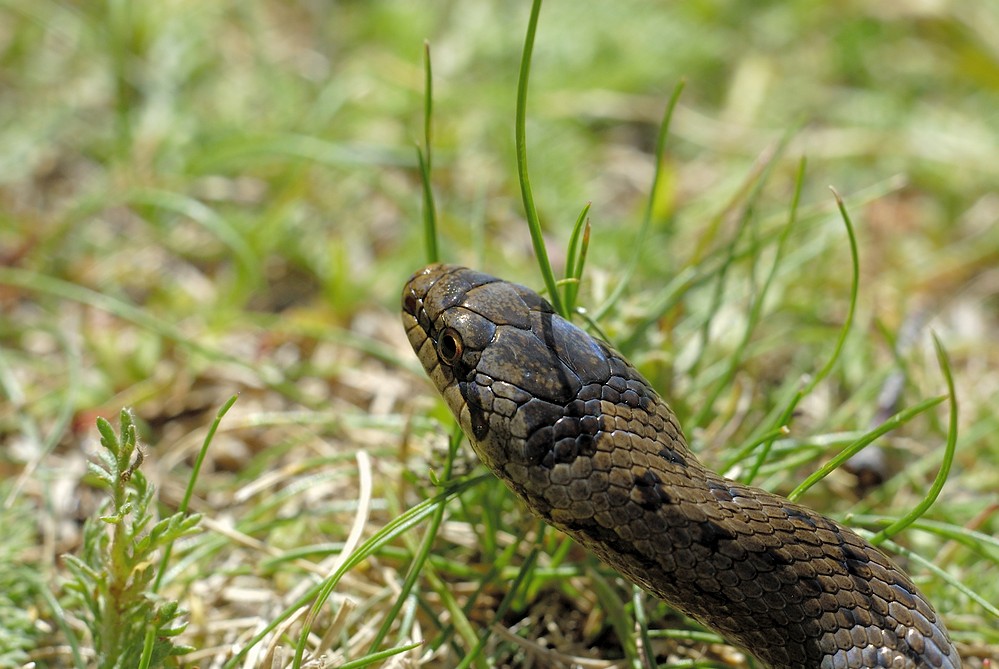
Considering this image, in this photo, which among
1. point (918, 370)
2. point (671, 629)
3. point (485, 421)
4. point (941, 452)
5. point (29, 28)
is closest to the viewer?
point (485, 421)

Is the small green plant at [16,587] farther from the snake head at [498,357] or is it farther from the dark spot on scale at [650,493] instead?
the dark spot on scale at [650,493]

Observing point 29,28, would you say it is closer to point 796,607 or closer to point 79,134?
point 79,134

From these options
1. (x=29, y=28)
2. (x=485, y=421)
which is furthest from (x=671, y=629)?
(x=29, y=28)

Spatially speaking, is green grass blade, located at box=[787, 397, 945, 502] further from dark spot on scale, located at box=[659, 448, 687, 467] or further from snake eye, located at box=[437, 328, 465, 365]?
snake eye, located at box=[437, 328, 465, 365]

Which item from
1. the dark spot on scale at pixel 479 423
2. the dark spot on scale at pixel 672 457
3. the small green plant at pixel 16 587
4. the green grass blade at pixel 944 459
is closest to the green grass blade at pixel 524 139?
the dark spot on scale at pixel 479 423

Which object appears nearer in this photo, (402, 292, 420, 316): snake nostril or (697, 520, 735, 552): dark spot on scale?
(697, 520, 735, 552): dark spot on scale

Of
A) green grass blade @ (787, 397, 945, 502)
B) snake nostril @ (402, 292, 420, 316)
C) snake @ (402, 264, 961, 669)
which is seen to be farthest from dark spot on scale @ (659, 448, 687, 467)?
snake nostril @ (402, 292, 420, 316)
